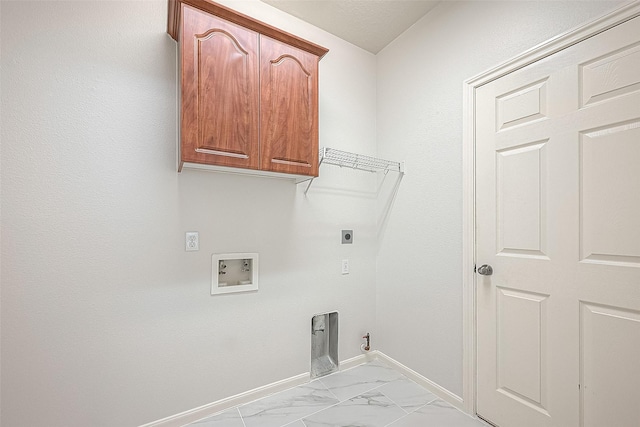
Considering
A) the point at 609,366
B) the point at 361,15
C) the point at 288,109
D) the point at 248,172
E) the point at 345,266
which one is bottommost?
the point at 609,366

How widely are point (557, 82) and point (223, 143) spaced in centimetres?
173

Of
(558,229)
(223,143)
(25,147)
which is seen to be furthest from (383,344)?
(25,147)

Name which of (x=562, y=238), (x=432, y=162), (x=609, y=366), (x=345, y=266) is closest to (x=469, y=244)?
(x=562, y=238)

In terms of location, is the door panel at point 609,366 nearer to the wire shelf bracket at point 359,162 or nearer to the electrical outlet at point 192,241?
the wire shelf bracket at point 359,162

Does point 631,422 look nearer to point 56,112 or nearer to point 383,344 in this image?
point 383,344

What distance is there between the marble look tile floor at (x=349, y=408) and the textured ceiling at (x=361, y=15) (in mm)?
2730

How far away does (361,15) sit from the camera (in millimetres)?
2094

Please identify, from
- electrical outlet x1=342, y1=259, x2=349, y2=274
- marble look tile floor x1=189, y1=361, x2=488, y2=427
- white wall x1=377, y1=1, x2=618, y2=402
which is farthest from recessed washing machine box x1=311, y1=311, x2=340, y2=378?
white wall x1=377, y1=1, x2=618, y2=402

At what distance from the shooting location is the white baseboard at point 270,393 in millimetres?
1679

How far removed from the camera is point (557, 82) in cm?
141

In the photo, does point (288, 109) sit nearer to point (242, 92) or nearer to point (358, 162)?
point (242, 92)

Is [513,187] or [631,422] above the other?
[513,187]

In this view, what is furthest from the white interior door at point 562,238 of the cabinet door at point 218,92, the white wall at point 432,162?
the cabinet door at point 218,92

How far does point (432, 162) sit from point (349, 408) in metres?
1.75
